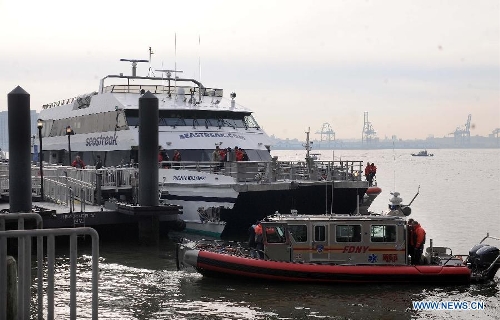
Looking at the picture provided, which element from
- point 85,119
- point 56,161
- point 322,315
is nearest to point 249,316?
point 322,315

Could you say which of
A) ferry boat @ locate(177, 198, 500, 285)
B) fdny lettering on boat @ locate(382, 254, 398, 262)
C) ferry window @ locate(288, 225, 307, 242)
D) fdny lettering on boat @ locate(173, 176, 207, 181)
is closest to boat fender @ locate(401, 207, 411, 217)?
ferry boat @ locate(177, 198, 500, 285)

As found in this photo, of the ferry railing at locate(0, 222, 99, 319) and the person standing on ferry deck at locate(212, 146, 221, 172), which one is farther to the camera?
the person standing on ferry deck at locate(212, 146, 221, 172)

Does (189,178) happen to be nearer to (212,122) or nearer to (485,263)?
(212,122)

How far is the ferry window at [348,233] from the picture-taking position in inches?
657

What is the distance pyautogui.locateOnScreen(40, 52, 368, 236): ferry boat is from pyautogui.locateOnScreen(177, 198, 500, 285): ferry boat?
265 centimetres

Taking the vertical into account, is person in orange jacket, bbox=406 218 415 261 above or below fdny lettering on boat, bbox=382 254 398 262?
above

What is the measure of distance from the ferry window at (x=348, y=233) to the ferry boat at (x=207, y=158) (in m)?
2.63

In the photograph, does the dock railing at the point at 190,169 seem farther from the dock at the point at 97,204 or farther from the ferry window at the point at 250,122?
the ferry window at the point at 250,122

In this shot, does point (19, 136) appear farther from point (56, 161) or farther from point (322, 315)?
point (56, 161)

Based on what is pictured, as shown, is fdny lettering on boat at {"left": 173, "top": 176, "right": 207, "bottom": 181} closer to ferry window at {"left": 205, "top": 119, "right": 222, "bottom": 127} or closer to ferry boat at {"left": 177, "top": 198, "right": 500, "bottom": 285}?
ferry window at {"left": 205, "top": 119, "right": 222, "bottom": 127}

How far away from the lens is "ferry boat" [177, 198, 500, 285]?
16.5 metres

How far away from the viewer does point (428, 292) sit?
52.9ft

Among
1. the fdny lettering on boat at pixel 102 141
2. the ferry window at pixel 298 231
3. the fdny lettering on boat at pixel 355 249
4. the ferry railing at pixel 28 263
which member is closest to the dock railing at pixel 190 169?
the fdny lettering on boat at pixel 102 141

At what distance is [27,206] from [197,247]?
530 cm
